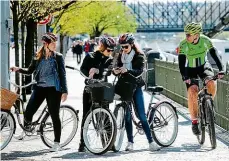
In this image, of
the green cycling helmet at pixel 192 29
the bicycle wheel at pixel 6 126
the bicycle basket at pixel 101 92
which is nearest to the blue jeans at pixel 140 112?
the bicycle basket at pixel 101 92

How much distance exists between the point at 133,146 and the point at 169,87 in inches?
352

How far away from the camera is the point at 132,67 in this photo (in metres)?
9.05

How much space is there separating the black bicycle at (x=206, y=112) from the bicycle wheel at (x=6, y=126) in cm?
255

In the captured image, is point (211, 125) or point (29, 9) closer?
point (211, 125)

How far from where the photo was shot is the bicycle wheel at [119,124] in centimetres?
912

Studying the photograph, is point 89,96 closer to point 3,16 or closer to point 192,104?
point 192,104

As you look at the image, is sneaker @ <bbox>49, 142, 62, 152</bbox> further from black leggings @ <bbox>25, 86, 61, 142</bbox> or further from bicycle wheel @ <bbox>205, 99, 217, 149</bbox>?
bicycle wheel @ <bbox>205, 99, 217, 149</bbox>

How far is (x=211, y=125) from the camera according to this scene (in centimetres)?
918

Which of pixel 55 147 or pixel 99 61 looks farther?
pixel 55 147

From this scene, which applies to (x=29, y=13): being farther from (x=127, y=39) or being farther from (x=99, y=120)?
(x=99, y=120)

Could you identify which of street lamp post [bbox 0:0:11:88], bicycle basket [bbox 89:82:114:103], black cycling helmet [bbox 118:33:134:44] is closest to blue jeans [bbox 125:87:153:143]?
bicycle basket [bbox 89:82:114:103]

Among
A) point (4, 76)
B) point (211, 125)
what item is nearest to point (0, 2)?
point (4, 76)

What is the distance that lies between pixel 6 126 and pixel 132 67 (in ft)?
5.83

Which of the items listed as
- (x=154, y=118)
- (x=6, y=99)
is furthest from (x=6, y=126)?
(x=154, y=118)
